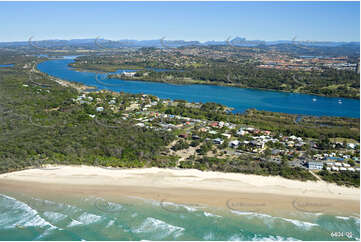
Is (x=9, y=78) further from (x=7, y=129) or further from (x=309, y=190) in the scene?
(x=309, y=190)

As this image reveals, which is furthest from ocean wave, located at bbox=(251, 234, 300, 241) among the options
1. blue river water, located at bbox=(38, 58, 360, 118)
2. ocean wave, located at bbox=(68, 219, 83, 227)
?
blue river water, located at bbox=(38, 58, 360, 118)

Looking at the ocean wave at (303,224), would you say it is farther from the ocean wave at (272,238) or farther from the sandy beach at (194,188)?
the ocean wave at (272,238)

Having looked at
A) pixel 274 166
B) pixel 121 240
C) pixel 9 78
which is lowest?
pixel 121 240

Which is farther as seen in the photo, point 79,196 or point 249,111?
point 249,111

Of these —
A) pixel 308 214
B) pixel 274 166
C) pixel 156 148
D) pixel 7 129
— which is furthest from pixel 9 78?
pixel 308 214

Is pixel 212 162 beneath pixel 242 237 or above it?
above

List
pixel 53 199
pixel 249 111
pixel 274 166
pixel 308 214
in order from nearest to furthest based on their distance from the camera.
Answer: pixel 308 214 < pixel 53 199 < pixel 274 166 < pixel 249 111

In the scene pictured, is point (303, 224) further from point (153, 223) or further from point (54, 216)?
point (54, 216)

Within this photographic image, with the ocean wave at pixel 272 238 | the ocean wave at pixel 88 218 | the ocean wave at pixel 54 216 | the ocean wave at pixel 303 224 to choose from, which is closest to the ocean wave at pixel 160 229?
the ocean wave at pixel 88 218
